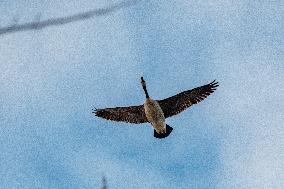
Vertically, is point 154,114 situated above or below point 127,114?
below

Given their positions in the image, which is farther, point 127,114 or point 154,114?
point 127,114

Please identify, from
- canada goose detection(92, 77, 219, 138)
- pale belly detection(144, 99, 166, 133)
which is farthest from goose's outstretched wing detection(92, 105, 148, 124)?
pale belly detection(144, 99, 166, 133)

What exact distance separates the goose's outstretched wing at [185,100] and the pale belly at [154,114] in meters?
2.69

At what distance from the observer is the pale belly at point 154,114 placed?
7412 cm

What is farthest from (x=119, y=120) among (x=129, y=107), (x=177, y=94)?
(x=177, y=94)

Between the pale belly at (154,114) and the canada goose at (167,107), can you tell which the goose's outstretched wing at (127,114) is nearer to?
the canada goose at (167,107)

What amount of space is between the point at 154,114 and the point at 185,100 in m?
5.20

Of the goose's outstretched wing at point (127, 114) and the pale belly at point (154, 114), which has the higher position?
the goose's outstretched wing at point (127, 114)

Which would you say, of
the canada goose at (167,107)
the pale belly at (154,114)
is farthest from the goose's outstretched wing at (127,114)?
the pale belly at (154,114)

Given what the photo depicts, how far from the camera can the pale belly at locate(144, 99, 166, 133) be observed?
74125mm

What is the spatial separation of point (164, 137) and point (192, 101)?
5.15 meters

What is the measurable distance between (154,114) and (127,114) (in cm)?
460

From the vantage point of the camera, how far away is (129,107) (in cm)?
7700

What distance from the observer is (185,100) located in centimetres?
7781
